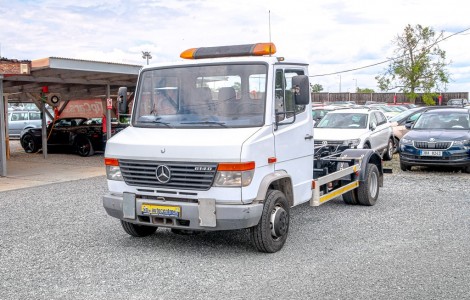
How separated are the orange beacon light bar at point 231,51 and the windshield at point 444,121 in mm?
8923

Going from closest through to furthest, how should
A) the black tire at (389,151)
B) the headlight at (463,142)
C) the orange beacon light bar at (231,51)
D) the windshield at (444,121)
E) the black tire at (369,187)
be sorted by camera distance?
the orange beacon light bar at (231,51), the black tire at (369,187), the headlight at (463,142), the windshield at (444,121), the black tire at (389,151)

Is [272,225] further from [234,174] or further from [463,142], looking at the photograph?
[463,142]

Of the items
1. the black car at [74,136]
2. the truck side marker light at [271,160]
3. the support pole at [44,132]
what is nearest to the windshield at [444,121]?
the truck side marker light at [271,160]

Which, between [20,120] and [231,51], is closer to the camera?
[231,51]

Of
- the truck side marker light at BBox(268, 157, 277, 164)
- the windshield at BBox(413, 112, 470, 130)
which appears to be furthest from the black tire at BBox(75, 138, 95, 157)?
the truck side marker light at BBox(268, 157, 277, 164)

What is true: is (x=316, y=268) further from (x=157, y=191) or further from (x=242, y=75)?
(x=242, y=75)

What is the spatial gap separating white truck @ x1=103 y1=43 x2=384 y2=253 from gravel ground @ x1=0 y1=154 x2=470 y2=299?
44 centimetres

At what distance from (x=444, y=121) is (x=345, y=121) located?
8.56 feet

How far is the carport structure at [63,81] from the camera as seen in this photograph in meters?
13.9

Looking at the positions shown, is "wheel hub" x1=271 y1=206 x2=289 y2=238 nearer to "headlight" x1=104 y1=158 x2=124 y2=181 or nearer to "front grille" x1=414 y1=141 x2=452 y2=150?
"headlight" x1=104 y1=158 x2=124 y2=181

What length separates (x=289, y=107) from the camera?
6.57 metres

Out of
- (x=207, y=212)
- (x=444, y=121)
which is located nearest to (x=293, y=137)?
(x=207, y=212)

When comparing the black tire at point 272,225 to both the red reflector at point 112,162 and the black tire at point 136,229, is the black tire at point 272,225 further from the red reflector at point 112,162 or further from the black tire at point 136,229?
the red reflector at point 112,162

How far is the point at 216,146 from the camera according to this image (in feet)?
19.0
